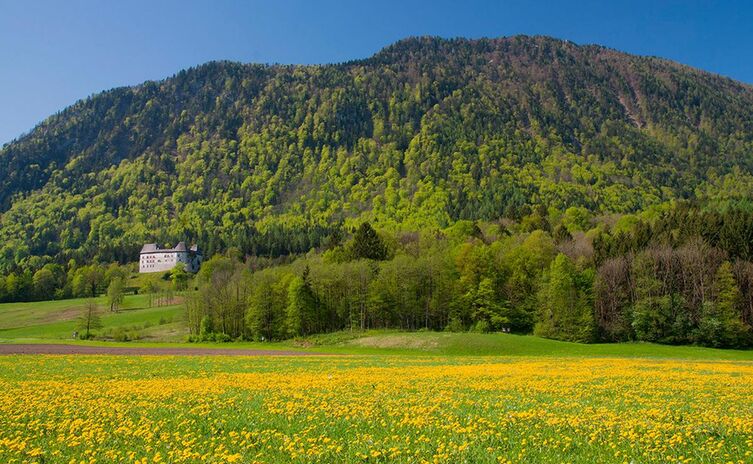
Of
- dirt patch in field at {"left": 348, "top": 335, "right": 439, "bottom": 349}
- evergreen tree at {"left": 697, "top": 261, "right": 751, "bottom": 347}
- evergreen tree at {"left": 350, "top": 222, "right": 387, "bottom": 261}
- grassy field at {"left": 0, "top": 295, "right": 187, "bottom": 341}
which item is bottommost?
grassy field at {"left": 0, "top": 295, "right": 187, "bottom": 341}

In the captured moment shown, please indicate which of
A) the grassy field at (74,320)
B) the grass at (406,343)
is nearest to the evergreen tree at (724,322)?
the grass at (406,343)

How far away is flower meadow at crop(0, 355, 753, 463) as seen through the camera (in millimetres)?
10430

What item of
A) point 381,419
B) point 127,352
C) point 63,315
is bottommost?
point 63,315

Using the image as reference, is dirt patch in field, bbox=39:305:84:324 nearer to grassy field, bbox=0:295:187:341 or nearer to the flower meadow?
grassy field, bbox=0:295:187:341

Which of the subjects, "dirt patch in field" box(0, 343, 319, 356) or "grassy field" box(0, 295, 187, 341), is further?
"grassy field" box(0, 295, 187, 341)

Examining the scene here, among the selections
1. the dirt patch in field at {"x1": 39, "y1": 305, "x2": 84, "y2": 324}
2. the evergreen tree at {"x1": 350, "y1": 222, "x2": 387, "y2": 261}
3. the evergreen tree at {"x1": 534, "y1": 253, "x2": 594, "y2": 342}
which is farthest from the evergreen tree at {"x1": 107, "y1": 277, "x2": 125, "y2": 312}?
the evergreen tree at {"x1": 534, "y1": 253, "x2": 594, "y2": 342}

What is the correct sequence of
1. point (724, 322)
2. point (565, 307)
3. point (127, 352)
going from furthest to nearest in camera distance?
point (565, 307), point (724, 322), point (127, 352)

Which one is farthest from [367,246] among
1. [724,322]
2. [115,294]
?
[115,294]

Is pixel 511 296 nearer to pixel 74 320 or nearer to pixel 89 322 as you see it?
pixel 89 322

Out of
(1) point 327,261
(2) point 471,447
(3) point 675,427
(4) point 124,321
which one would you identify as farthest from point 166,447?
(4) point 124,321

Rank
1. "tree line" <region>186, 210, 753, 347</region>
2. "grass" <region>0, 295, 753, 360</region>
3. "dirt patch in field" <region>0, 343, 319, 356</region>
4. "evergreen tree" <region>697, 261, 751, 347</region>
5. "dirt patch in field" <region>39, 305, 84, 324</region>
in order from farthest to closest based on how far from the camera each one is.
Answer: "dirt patch in field" <region>39, 305, 84, 324</region>, "tree line" <region>186, 210, 753, 347</region>, "evergreen tree" <region>697, 261, 751, 347</region>, "grass" <region>0, 295, 753, 360</region>, "dirt patch in field" <region>0, 343, 319, 356</region>

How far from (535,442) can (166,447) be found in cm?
832

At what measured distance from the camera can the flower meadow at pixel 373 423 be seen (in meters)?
10.4

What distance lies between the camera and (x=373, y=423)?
13.5 metres
